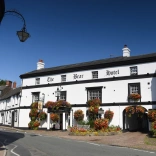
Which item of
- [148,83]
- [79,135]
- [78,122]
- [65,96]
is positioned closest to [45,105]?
[65,96]

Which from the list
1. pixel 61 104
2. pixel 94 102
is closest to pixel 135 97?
pixel 94 102

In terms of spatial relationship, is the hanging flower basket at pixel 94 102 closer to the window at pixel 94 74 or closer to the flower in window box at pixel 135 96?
the window at pixel 94 74

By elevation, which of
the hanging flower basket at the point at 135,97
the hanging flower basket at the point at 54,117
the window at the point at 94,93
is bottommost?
the hanging flower basket at the point at 54,117

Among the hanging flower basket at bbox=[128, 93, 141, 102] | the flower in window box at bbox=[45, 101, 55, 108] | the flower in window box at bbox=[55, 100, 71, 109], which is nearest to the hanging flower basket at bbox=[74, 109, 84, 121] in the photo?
the flower in window box at bbox=[55, 100, 71, 109]

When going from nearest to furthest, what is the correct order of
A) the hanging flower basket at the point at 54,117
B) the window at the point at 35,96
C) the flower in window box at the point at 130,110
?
the flower in window box at the point at 130,110 < the hanging flower basket at the point at 54,117 < the window at the point at 35,96

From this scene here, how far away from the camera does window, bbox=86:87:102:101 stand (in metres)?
28.8

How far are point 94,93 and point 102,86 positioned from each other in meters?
1.50

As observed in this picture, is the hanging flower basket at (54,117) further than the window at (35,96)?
No

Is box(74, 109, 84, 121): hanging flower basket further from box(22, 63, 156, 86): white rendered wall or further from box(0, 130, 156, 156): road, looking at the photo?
box(0, 130, 156, 156): road

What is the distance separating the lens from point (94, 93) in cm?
2923

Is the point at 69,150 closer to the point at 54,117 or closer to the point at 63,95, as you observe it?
the point at 54,117

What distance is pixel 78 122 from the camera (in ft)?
95.5

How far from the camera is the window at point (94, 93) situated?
28.8 m

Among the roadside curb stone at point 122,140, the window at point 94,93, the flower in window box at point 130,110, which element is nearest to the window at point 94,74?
Result: the window at point 94,93
